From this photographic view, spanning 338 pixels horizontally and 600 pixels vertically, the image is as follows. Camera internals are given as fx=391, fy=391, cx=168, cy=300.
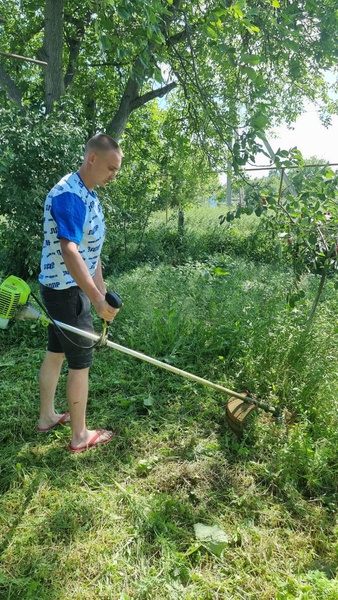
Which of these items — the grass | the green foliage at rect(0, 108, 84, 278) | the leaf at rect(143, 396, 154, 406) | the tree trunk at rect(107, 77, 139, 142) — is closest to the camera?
the grass

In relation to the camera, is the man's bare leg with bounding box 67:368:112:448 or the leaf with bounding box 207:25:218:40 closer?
the man's bare leg with bounding box 67:368:112:448

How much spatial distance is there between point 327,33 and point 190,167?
4069 mm

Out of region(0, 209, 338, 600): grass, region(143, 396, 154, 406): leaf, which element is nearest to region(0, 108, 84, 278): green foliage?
region(0, 209, 338, 600): grass

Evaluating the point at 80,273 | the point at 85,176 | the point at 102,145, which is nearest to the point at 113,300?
the point at 80,273

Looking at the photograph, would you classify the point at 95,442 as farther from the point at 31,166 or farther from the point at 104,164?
the point at 31,166

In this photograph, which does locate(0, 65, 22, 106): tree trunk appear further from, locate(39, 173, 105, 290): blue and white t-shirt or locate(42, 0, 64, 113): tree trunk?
locate(39, 173, 105, 290): blue and white t-shirt

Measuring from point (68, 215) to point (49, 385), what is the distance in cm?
118

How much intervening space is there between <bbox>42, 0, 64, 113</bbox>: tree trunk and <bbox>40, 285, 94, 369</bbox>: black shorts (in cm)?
403

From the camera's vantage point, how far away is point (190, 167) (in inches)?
301

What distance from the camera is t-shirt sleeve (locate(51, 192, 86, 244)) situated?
196 centimetres

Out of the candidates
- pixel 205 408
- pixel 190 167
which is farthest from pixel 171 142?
pixel 205 408

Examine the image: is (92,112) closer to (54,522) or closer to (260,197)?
(260,197)

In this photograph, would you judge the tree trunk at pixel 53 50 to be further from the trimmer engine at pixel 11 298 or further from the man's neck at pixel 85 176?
the trimmer engine at pixel 11 298

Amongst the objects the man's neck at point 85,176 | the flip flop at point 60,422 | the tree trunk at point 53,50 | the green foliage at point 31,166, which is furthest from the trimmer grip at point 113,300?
the tree trunk at point 53,50
